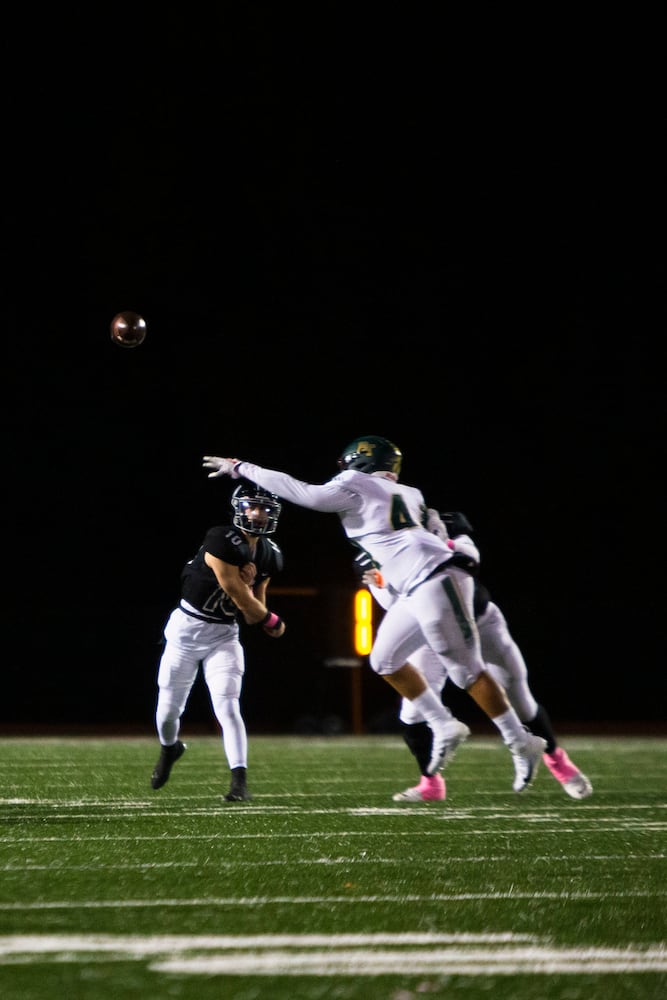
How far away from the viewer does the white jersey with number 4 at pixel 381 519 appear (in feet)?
21.0

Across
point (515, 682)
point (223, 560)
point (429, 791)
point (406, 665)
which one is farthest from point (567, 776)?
point (223, 560)

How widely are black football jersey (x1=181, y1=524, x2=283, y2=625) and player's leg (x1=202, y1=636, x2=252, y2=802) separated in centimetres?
17

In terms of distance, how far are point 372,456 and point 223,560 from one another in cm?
84

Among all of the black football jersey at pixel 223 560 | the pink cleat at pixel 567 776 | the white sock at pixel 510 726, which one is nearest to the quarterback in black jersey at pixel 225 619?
the black football jersey at pixel 223 560

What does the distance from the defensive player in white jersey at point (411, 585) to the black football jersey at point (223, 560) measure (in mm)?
448

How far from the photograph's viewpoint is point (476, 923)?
352 cm

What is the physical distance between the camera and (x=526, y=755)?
6391 mm

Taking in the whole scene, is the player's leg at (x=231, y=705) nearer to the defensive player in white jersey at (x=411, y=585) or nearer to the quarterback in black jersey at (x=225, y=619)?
the quarterback in black jersey at (x=225, y=619)

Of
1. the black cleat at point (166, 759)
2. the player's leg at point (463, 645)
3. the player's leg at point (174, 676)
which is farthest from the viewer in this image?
the black cleat at point (166, 759)

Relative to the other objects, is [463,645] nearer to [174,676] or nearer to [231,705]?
[231,705]

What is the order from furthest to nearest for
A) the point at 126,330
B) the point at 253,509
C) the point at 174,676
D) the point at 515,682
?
the point at 126,330, the point at 174,676, the point at 253,509, the point at 515,682

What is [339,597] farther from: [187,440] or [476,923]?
[476,923]

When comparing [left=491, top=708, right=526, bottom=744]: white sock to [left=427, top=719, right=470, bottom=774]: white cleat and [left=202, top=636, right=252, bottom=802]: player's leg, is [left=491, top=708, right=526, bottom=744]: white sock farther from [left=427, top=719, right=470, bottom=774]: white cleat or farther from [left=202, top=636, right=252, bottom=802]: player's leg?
[left=202, top=636, right=252, bottom=802]: player's leg

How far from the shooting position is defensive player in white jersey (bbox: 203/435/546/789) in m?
6.32
